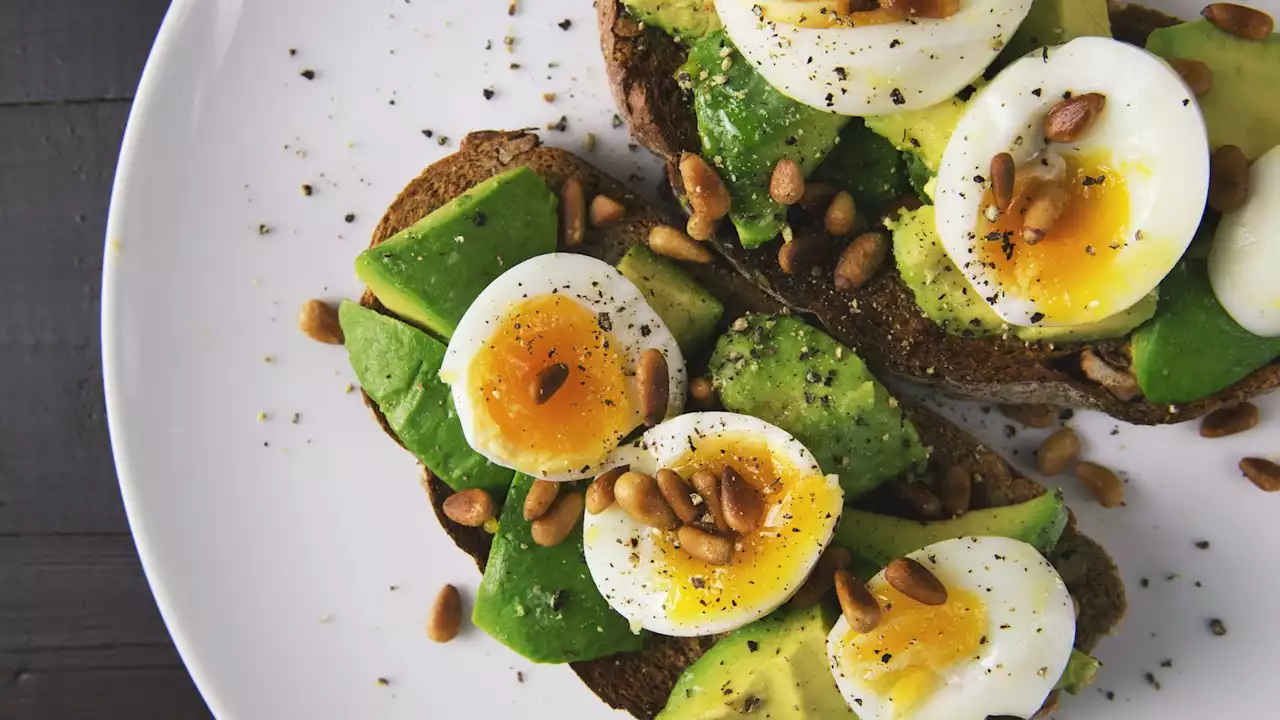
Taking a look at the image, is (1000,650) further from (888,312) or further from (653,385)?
(653,385)

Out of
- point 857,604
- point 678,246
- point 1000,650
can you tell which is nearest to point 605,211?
point 678,246

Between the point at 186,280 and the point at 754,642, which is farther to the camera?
the point at 186,280

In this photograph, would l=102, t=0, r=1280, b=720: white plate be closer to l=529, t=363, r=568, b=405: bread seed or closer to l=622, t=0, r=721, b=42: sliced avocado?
l=622, t=0, r=721, b=42: sliced avocado

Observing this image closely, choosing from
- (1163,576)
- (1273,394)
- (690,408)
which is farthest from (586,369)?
(1273,394)

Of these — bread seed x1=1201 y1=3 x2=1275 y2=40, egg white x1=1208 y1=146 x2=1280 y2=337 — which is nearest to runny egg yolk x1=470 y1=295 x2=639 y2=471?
egg white x1=1208 y1=146 x2=1280 y2=337

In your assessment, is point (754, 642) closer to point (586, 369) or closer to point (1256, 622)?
point (586, 369)

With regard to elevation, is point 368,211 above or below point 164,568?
above

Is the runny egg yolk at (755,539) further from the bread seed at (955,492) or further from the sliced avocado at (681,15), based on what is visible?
the sliced avocado at (681,15)
